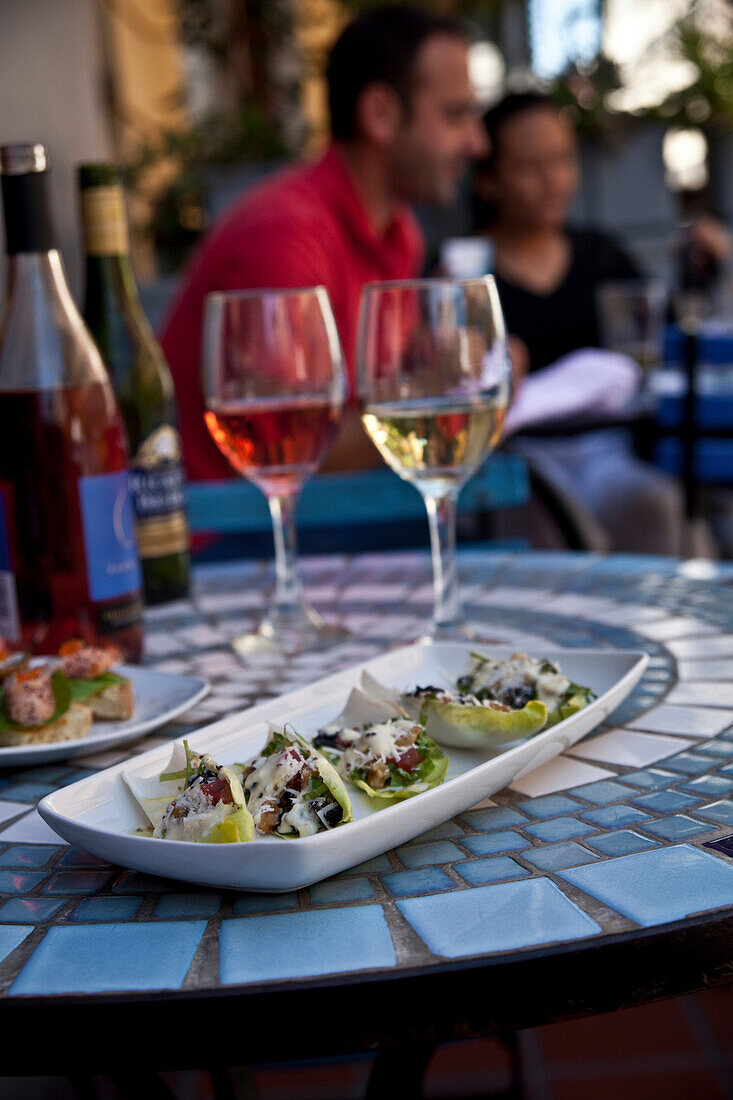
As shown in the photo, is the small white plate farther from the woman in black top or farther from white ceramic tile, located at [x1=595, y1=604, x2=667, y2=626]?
the woman in black top

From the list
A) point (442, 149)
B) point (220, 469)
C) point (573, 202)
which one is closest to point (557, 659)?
point (220, 469)

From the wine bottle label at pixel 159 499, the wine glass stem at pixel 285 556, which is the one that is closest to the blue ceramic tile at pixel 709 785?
the wine glass stem at pixel 285 556

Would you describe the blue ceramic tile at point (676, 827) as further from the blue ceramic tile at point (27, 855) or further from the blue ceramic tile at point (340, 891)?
the blue ceramic tile at point (27, 855)

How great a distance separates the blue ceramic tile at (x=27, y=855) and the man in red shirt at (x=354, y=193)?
5.32 feet

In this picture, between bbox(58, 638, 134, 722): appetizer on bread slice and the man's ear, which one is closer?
bbox(58, 638, 134, 722): appetizer on bread slice

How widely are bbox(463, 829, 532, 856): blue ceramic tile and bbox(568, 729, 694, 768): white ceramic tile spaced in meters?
0.10

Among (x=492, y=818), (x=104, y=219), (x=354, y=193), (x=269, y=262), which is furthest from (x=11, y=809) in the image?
(x=354, y=193)

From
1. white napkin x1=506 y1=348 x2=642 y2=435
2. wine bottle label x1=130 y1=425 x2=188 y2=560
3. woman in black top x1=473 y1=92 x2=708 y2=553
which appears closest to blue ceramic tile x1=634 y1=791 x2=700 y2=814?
wine bottle label x1=130 y1=425 x2=188 y2=560

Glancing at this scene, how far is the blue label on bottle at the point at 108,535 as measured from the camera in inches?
32.6

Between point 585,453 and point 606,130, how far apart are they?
3.05 m

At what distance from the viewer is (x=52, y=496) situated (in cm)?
83

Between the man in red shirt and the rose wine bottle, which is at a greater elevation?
the man in red shirt

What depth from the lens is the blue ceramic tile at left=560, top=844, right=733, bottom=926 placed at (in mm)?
424

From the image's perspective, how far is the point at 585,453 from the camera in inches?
160
